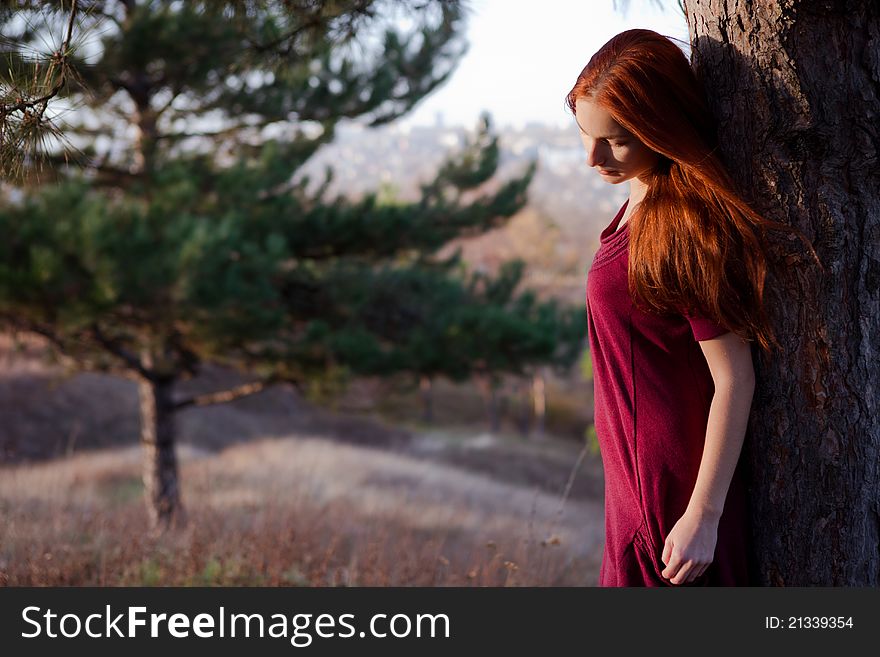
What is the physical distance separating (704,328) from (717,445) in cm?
22

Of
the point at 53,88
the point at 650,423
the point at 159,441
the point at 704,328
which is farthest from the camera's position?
the point at 159,441

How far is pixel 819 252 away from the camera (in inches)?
58.2

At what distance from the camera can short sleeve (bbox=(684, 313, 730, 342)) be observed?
1391 millimetres

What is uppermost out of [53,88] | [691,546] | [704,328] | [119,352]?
[53,88]

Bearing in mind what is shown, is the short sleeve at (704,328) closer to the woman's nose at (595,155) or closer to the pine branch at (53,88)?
the woman's nose at (595,155)

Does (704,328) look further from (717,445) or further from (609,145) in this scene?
(609,145)

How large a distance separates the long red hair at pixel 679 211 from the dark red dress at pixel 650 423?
0.22 feet

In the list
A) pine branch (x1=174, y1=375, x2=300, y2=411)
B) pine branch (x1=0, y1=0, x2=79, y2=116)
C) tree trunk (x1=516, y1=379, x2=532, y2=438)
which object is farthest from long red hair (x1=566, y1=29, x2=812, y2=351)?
tree trunk (x1=516, y1=379, x2=532, y2=438)

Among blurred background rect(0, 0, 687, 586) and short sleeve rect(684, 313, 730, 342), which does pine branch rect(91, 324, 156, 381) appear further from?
short sleeve rect(684, 313, 730, 342)

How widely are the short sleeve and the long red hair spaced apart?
1 cm

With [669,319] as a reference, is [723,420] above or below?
below

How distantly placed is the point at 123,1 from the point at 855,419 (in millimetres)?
7596

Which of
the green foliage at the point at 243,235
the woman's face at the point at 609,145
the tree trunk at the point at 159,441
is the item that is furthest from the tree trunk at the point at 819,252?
the tree trunk at the point at 159,441

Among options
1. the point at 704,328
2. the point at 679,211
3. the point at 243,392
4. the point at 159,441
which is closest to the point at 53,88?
the point at 679,211
